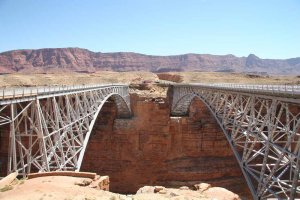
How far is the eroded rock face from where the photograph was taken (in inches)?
1807

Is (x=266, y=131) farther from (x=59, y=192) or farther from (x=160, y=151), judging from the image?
(x=160, y=151)

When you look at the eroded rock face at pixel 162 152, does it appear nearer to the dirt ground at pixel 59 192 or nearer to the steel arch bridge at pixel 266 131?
the steel arch bridge at pixel 266 131

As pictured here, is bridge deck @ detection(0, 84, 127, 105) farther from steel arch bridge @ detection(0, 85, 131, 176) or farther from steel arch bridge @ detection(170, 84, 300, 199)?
steel arch bridge @ detection(170, 84, 300, 199)

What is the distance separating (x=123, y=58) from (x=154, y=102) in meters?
150

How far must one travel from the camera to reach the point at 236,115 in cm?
2264

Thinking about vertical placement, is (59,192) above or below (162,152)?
above

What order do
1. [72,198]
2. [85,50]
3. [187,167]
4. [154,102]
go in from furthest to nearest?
1. [85,50]
2. [154,102]
3. [187,167]
4. [72,198]


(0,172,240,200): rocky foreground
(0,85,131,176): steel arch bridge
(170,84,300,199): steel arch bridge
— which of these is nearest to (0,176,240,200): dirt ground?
(0,172,240,200): rocky foreground

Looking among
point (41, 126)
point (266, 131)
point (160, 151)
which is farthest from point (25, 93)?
point (160, 151)

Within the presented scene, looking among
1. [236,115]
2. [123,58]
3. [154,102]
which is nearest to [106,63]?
[123,58]

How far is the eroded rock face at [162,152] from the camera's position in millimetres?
45906

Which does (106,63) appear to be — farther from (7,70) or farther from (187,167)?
(187,167)

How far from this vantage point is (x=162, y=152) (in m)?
47.3

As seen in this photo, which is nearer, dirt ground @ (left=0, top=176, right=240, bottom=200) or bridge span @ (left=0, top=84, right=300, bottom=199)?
dirt ground @ (left=0, top=176, right=240, bottom=200)
